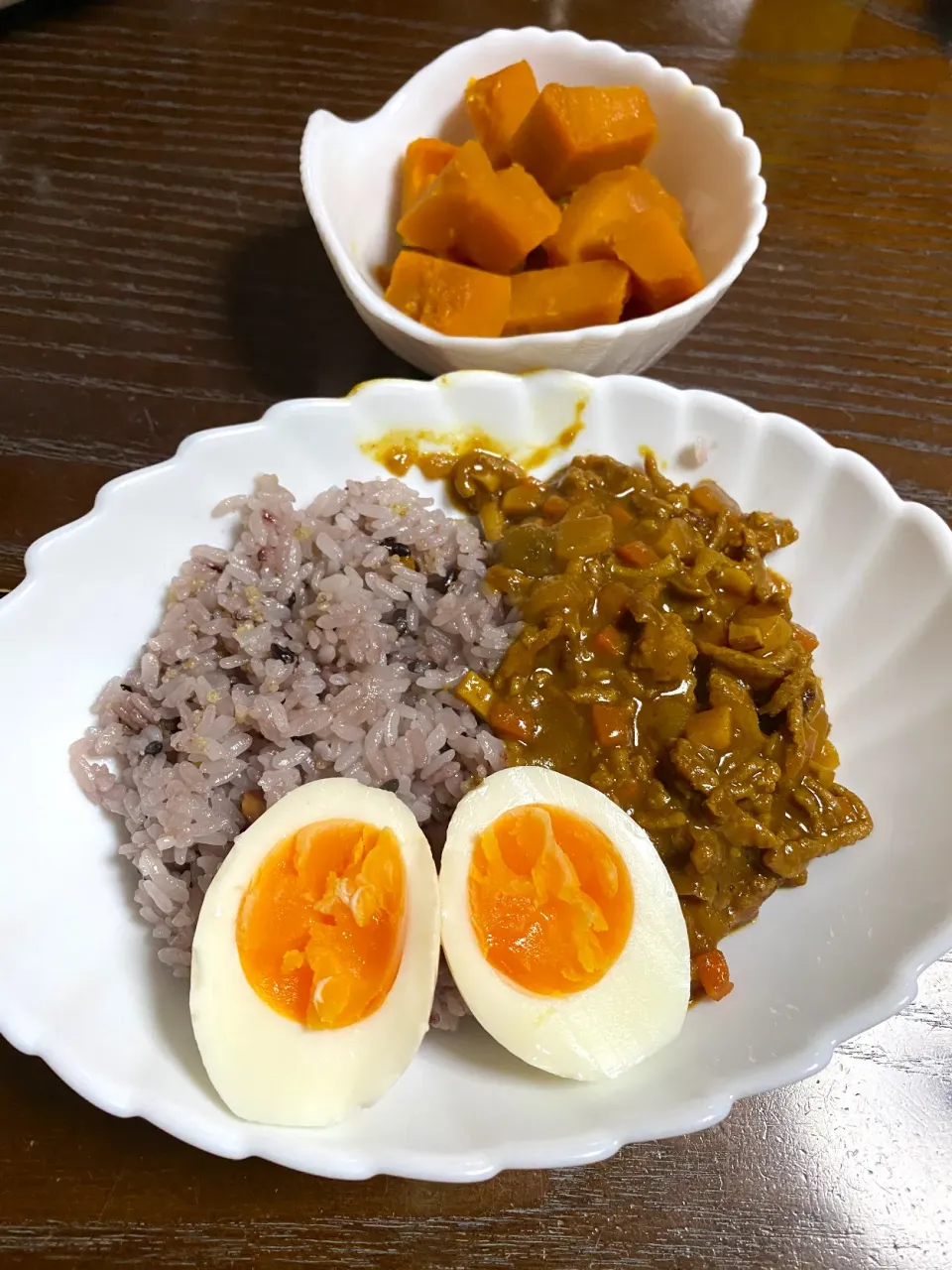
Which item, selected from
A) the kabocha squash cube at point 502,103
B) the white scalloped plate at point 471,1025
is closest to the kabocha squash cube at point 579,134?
the kabocha squash cube at point 502,103

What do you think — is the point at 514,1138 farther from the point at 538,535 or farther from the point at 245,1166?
the point at 538,535

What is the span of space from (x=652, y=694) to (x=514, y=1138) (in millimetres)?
770

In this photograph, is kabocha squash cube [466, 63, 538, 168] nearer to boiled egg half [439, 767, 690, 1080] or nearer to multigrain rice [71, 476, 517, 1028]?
multigrain rice [71, 476, 517, 1028]

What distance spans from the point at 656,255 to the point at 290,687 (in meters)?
1.22

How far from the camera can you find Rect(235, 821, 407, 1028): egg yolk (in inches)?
53.0

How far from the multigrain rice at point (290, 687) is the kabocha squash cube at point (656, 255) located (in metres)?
0.70

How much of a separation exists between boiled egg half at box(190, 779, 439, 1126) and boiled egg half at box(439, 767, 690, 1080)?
0.09 m

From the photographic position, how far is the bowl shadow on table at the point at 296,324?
2279mm

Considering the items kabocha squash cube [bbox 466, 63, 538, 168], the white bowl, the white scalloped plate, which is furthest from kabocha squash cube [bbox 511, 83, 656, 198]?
the white scalloped plate

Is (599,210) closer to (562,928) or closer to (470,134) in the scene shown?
(470,134)

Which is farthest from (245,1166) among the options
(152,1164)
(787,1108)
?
(787,1108)

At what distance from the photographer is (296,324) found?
2.35m

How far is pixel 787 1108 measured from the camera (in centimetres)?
163

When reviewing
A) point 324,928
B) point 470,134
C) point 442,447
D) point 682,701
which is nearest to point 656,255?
point 442,447
